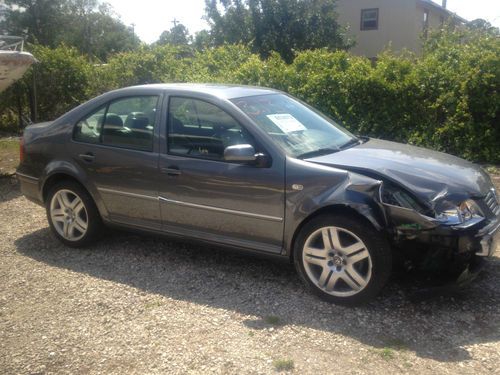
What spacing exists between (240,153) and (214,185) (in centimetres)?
42

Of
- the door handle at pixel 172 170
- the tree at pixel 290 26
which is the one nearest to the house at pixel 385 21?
the tree at pixel 290 26

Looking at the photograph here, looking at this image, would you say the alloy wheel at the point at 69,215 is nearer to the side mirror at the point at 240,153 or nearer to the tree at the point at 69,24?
the side mirror at the point at 240,153

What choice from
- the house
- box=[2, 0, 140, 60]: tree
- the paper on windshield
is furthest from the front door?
box=[2, 0, 140, 60]: tree

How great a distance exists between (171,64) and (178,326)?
9.82 metres

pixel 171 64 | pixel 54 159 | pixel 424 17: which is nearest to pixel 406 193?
pixel 54 159

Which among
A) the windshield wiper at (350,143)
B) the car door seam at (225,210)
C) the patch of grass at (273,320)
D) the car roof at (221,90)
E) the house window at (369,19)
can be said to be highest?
the house window at (369,19)

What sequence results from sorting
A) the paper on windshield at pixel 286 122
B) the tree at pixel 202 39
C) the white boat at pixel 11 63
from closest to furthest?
1. the paper on windshield at pixel 286 122
2. the white boat at pixel 11 63
3. the tree at pixel 202 39

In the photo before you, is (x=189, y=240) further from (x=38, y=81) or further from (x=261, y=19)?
(x=261, y=19)

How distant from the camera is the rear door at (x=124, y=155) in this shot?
15.0 feet

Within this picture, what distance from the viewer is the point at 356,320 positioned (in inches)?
142

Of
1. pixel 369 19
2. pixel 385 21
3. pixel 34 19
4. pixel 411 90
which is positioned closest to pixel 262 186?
pixel 411 90

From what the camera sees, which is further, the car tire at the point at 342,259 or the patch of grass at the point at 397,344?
the car tire at the point at 342,259

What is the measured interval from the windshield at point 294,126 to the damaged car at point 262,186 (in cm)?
2

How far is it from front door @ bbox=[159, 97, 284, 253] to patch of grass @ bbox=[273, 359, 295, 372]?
3.48ft
